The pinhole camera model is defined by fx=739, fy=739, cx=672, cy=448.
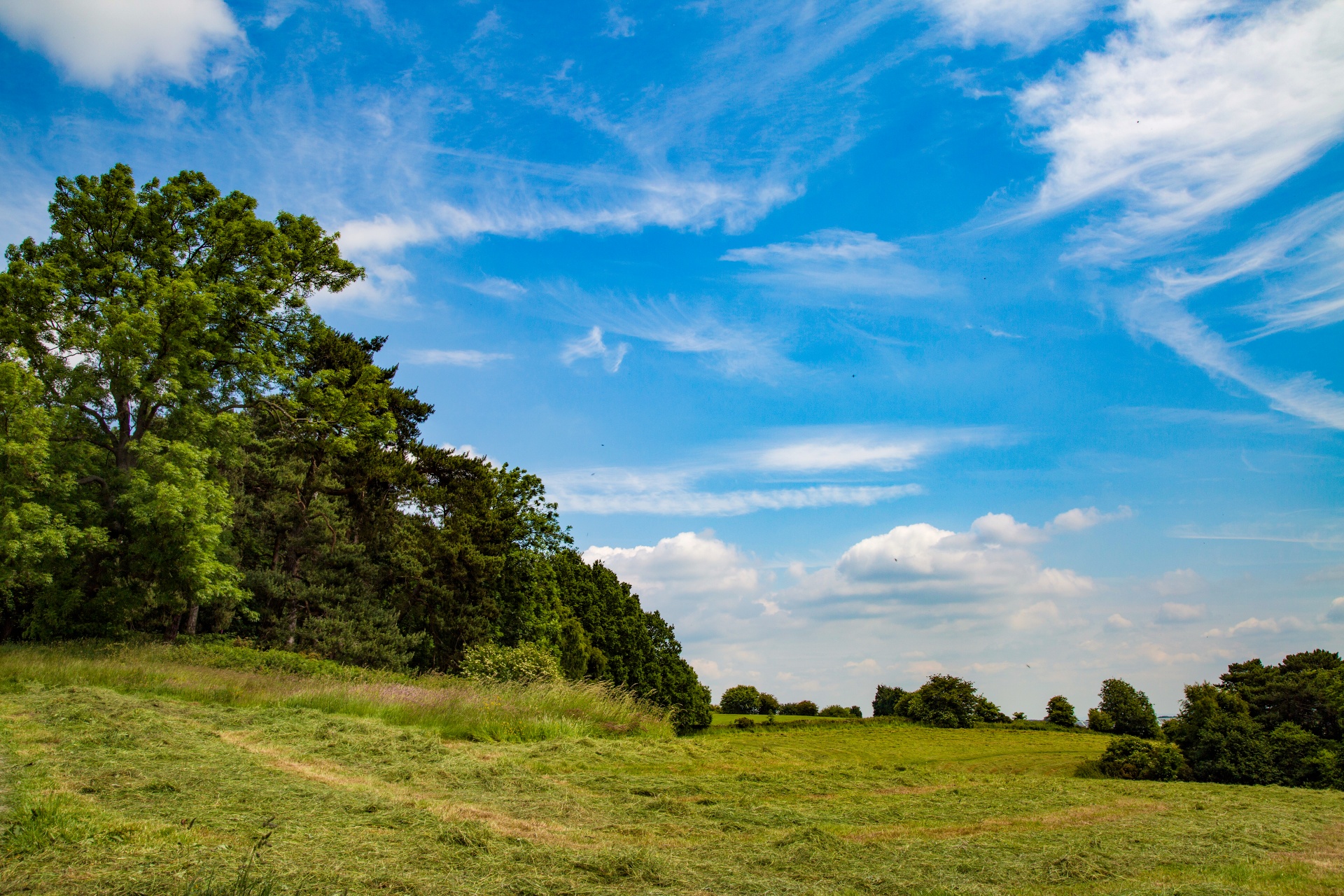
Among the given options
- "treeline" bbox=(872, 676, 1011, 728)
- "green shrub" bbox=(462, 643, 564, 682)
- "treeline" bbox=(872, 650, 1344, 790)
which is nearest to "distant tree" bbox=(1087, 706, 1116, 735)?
"treeline" bbox=(872, 676, 1011, 728)

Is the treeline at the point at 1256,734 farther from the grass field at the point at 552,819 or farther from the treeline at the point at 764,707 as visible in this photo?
the treeline at the point at 764,707

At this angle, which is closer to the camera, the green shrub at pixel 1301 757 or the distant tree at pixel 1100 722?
the green shrub at pixel 1301 757

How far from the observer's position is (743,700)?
34406 mm

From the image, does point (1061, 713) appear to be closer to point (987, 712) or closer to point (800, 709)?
point (987, 712)

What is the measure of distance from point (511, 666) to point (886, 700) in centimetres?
1355

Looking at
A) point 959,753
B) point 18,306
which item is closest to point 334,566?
point 18,306

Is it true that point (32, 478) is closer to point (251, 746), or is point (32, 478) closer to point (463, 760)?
point (251, 746)

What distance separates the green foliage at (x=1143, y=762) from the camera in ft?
43.9

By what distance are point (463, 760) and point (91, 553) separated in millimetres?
18323

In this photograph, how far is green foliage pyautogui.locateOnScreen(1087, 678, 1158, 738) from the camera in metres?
19.7

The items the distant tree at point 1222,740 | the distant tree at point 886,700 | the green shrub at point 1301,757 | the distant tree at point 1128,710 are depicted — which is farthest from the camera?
the distant tree at point 886,700

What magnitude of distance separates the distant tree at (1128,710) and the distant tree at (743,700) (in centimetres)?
1608

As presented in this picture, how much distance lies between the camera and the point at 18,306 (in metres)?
21.1

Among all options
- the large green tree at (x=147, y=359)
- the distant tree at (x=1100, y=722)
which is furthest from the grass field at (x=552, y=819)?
the distant tree at (x=1100, y=722)
